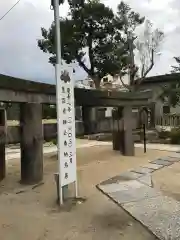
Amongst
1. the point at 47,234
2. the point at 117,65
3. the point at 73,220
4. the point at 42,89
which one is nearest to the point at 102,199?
the point at 73,220

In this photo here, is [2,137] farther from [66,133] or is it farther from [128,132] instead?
[128,132]

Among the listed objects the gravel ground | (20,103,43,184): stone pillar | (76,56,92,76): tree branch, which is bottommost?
the gravel ground

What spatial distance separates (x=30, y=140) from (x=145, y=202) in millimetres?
2776

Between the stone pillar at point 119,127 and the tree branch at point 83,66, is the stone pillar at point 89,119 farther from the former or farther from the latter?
the tree branch at point 83,66

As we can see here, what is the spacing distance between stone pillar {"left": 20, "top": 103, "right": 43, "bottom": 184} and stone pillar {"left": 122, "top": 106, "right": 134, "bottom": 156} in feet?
13.4

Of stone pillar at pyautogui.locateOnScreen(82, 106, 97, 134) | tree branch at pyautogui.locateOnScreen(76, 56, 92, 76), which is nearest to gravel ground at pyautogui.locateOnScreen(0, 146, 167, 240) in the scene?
stone pillar at pyautogui.locateOnScreen(82, 106, 97, 134)

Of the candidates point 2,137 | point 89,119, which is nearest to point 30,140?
point 2,137

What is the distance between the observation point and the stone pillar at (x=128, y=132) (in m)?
10.3

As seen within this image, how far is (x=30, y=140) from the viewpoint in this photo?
6.70 m

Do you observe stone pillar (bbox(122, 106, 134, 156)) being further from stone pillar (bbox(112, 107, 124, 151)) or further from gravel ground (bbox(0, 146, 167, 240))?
gravel ground (bbox(0, 146, 167, 240))

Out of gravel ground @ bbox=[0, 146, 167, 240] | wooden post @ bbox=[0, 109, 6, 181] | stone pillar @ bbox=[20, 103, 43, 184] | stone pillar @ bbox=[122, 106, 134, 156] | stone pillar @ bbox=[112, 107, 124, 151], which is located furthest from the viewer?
stone pillar @ bbox=[112, 107, 124, 151]

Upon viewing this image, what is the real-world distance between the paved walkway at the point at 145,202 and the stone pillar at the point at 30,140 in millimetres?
1441

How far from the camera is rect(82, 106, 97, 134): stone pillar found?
8445 millimetres

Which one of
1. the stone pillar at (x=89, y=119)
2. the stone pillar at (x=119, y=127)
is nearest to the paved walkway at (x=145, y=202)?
the stone pillar at (x=89, y=119)
